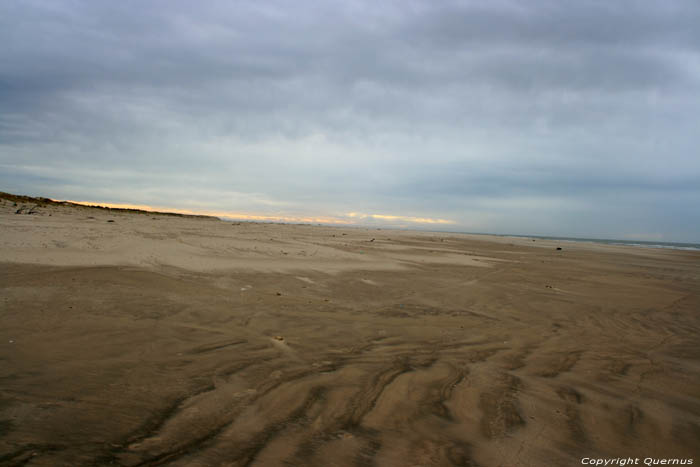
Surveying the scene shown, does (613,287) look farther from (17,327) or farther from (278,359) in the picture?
(17,327)

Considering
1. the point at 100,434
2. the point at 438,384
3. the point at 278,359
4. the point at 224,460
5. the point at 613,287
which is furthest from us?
the point at 613,287

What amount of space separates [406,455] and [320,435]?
58 cm

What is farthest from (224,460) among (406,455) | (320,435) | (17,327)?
(17,327)

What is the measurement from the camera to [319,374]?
3406 millimetres

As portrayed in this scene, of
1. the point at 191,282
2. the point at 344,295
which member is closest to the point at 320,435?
the point at 344,295

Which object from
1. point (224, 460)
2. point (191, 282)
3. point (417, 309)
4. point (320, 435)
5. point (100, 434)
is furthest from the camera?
point (191, 282)

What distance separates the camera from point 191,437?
2244 mm

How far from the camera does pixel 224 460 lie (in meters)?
2.04

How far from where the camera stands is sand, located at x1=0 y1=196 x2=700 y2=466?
2.26m

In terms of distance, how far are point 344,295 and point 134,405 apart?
190 inches

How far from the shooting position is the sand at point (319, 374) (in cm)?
226

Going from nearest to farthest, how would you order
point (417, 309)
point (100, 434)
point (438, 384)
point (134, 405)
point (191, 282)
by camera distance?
point (100, 434) < point (134, 405) < point (438, 384) < point (417, 309) < point (191, 282)

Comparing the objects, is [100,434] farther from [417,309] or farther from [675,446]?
[417,309]

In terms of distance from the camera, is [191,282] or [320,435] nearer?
[320,435]
